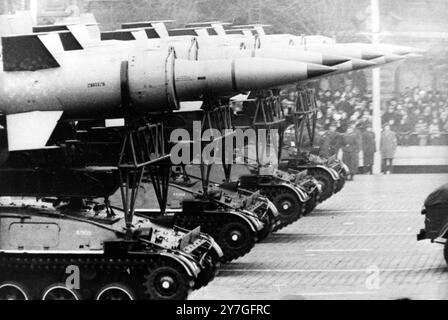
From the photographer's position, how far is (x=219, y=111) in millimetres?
19516

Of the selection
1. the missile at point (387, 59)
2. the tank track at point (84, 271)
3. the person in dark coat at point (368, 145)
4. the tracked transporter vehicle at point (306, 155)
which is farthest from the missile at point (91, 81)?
the person in dark coat at point (368, 145)

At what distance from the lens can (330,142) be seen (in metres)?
28.4

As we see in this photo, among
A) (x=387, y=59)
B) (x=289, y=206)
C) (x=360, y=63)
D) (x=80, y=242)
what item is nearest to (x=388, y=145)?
(x=387, y=59)

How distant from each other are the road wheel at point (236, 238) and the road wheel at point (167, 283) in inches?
167

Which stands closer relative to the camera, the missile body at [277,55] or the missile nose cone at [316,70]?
the missile nose cone at [316,70]

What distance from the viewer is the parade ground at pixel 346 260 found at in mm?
16438

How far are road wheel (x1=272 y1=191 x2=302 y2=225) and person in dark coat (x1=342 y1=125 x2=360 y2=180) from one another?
704 centimetres

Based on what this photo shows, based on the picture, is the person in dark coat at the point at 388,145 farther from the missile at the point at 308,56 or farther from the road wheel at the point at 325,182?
the missile at the point at 308,56

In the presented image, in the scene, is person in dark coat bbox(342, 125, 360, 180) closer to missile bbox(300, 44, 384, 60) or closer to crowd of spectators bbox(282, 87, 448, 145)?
crowd of spectators bbox(282, 87, 448, 145)

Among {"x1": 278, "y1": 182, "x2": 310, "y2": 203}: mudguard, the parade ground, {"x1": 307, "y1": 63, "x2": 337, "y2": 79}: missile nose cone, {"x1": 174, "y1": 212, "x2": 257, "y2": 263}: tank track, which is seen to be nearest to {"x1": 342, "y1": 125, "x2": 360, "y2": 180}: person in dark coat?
the parade ground

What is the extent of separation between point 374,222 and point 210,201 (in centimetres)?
581

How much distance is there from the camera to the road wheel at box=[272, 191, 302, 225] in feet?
73.0
